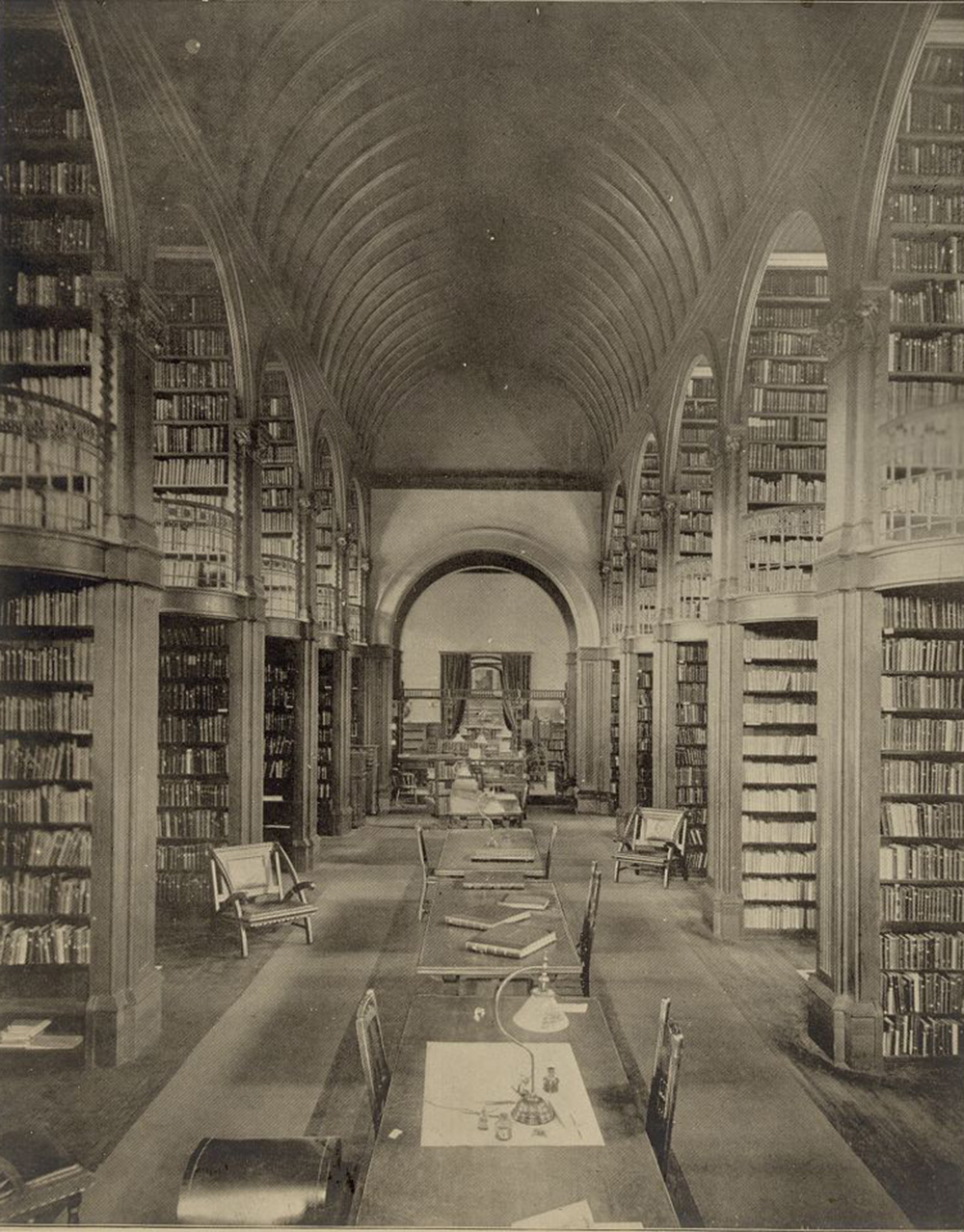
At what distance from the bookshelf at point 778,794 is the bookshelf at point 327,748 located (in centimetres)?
679

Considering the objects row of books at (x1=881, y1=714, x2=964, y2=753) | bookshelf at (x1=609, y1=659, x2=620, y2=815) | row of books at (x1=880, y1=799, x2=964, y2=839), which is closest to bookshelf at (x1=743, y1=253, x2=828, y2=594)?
row of books at (x1=881, y1=714, x2=964, y2=753)

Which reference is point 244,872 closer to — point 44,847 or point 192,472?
point 44,847

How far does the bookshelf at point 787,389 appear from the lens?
9.02 metres

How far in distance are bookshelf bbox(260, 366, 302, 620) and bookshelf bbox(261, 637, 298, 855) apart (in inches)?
23.6

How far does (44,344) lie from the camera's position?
21.1ft

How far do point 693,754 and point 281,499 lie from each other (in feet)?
18.7

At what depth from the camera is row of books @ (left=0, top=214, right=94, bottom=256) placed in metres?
6.28

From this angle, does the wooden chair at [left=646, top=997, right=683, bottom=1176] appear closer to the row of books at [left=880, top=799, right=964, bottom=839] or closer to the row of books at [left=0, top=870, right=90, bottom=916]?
the row of books at [left=880, top=799, right=964, bottom=839]

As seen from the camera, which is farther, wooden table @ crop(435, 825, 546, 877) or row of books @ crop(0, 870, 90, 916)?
wooden table @ crop(435, 825, 546, 877)

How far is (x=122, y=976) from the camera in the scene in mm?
5742

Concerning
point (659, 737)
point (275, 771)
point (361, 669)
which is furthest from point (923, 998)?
point (361, 669)

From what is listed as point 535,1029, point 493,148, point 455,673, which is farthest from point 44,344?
point 455,673

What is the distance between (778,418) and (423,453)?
9.09 meters

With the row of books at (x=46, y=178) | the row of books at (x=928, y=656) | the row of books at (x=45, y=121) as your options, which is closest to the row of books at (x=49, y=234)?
the row of books at (x=46, y=178)
